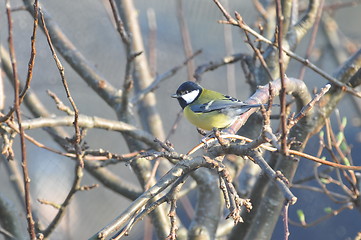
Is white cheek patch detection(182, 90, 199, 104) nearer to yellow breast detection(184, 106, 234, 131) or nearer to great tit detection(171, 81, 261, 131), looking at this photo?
great tit detection(171, 81, 261, 131)

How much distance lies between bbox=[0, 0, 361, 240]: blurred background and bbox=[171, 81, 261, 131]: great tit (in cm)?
94

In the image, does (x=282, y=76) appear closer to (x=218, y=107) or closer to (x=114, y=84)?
(x=218, y=107)

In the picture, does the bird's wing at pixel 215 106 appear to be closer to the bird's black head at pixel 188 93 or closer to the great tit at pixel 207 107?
the great tit at pixel 207 107

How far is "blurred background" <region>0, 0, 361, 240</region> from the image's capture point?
421 centimetres

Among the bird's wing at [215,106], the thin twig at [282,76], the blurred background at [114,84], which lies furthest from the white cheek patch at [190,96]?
the thin twig at [282,76]

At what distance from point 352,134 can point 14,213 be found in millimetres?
3933

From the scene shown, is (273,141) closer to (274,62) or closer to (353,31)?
(274,62)

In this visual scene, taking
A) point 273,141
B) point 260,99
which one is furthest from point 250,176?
point 273,141

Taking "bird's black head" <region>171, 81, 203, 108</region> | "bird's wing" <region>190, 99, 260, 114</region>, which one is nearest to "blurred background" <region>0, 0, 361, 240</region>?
"bird's black head" <region>171, 81, 203, 108</region>

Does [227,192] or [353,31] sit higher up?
[353,31]

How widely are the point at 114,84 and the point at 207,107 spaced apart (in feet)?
7.14

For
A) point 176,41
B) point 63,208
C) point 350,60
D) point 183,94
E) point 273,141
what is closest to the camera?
point 273,141

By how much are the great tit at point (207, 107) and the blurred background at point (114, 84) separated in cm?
94

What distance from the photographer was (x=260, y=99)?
1960 mm
